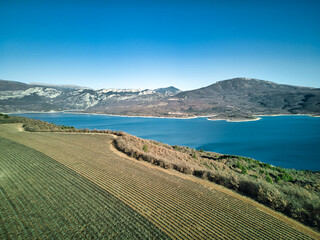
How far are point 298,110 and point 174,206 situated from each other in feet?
658

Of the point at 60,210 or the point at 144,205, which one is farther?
the point at 144,205

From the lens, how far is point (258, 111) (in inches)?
7151

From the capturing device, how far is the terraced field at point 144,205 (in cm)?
799

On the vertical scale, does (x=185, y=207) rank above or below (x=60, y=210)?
below

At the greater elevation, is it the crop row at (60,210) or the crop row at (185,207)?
the crop row at (60,210)

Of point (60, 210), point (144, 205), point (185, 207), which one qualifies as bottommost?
point (185, 207)

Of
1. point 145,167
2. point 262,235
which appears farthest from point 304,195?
point 145,167

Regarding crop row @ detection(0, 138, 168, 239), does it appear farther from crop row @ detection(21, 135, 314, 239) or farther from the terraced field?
crop row @ detection(21, 135, 314, 239)

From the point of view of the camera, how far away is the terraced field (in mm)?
7992

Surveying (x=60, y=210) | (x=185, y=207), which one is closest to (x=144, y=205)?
(x=185, y=207)

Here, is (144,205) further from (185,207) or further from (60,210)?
(60,210)

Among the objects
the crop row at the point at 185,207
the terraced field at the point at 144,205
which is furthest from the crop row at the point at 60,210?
the crop row at the point at 185,207

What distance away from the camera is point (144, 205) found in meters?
9.94

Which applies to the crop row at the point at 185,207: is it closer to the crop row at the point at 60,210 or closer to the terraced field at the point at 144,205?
the terraced field at the point at 144,205
